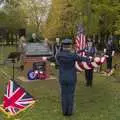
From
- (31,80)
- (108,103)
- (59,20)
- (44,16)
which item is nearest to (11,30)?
(44,16)

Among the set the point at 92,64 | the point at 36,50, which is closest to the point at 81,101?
the point at 92,64

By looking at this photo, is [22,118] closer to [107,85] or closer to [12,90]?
[12,90]

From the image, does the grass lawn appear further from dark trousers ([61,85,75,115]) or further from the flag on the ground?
the flag on the ground

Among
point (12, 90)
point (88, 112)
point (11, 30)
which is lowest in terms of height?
point (11, 30)

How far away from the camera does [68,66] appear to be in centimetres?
1220

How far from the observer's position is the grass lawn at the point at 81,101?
12.5 m

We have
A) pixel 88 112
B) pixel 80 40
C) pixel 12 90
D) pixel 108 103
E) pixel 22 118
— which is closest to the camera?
pixel 12 90

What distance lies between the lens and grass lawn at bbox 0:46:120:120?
12.5m

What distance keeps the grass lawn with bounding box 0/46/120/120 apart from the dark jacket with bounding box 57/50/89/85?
3.13 ft

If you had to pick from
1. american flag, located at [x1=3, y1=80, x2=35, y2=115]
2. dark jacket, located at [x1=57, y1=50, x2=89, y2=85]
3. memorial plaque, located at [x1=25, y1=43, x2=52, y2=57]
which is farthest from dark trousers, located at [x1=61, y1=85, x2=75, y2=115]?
memorial plaque, located at [x1=25, y1=43, x2=52, y2=57]

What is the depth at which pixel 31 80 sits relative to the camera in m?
21.6

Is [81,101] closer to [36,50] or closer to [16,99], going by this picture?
[16,99]

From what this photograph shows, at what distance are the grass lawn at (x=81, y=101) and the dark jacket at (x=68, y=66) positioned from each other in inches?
37.6

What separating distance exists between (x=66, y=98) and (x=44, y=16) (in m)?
72.3
